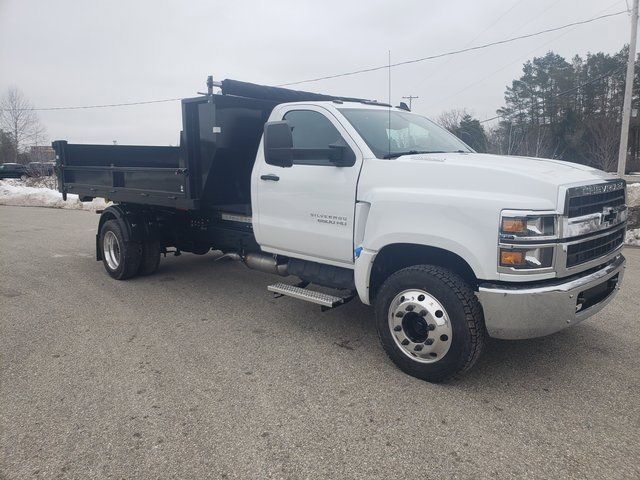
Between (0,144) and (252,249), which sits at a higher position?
(0,144)

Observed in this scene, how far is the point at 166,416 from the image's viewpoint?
3.21 metres

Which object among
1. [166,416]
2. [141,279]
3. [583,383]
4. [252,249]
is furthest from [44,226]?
[583,383]

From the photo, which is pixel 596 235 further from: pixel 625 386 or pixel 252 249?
pixel 252 249

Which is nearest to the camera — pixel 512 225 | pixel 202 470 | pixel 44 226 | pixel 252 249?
pixel 202 470

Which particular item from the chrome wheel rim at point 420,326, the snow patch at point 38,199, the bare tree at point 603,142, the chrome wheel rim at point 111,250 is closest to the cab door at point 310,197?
the chrome wheel rim at point 420,326

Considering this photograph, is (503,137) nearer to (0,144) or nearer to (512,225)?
(512,225)

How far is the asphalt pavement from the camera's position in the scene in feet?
8.98

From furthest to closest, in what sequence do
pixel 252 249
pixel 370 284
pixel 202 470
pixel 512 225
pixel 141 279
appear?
pixel 141 279
pixel 252 249
pixel 370 284
pixel 512 225
pixel 202 470

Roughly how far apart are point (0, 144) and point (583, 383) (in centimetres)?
4915

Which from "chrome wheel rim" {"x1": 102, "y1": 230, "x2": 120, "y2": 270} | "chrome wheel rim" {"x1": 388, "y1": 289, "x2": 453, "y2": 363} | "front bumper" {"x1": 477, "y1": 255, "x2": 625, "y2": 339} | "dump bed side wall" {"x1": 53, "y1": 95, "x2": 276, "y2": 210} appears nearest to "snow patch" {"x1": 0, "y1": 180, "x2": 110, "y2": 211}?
"chrome wheel rim" {"x1": 102, "y1": 230, "x2": 120, "y2": 270}

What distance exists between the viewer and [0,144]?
4194cm

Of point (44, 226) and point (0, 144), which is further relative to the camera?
point (0, 144)

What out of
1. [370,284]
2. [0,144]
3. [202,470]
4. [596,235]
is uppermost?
[0,144]

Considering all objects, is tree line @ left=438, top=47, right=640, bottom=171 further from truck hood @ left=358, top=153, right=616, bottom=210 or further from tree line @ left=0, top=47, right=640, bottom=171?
truck hood @ left=358, top=153, right=616, bottom=210
